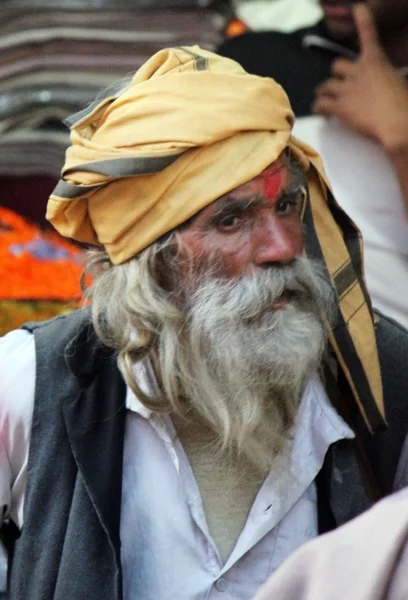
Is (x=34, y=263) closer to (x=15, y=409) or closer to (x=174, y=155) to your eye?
(x=15, y=409)

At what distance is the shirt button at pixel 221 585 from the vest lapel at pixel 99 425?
23 cm

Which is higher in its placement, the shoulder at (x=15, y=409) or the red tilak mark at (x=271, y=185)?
the red tilak mark at (x=271, y=185)

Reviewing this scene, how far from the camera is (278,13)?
3971 mm

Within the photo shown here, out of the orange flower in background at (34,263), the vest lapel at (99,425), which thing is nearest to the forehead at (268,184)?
the vest lapel at (99,425)

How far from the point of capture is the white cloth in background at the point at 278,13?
3.94 metres

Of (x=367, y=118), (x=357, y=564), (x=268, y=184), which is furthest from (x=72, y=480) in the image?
(x=367, y=118)

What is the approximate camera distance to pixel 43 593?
7.86ft

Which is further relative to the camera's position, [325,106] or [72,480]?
[325,106]

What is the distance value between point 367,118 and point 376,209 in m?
0.29

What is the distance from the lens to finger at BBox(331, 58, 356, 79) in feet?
11.5

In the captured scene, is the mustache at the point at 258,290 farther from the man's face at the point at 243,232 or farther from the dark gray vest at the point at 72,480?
the dark gray vest at the point at 72,480

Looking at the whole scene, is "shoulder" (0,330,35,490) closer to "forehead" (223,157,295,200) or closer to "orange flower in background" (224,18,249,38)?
"forehead" (223,157,295,200)

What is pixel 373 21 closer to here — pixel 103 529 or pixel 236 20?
pixel 236 20

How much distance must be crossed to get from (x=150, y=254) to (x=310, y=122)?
48.6 inches
